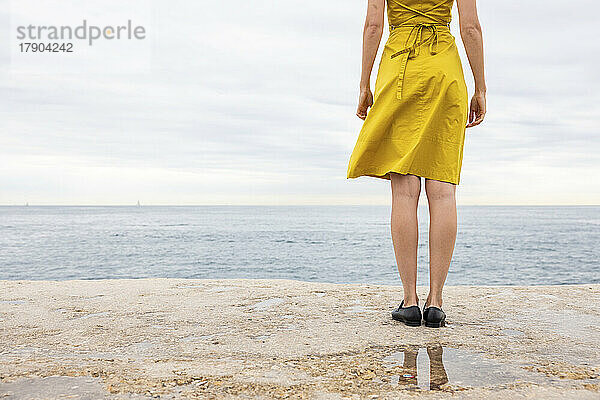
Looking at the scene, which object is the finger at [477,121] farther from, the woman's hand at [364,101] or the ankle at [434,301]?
the ankle at [434,301]

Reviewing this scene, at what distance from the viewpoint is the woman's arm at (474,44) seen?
2666 mm

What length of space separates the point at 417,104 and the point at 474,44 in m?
0.45

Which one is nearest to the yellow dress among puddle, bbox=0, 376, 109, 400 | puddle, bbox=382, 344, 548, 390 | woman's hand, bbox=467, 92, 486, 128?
woman's hand, bbox=467, 92, 486, 128

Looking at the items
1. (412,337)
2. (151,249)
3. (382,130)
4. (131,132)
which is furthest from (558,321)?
(131,132)

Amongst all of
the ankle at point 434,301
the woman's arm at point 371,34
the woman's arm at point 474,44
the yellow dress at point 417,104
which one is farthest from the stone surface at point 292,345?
the woman's arm at point 371,34

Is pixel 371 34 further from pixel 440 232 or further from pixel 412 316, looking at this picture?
pixel 412 316

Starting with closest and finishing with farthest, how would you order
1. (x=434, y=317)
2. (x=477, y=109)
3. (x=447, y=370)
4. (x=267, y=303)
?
(x=447, y=370), (x=434, y=317), (x=477, y=109), (x=267, y=303)

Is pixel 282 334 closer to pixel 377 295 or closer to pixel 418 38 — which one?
pixel 377 295

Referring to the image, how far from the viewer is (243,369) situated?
185cm

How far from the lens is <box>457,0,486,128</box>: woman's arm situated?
267 cm

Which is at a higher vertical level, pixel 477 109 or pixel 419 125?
pixel 477 109

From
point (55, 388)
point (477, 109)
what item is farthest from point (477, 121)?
point (55, 388)

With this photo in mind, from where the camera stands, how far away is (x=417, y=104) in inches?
105

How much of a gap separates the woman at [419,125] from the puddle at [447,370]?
52 cm
